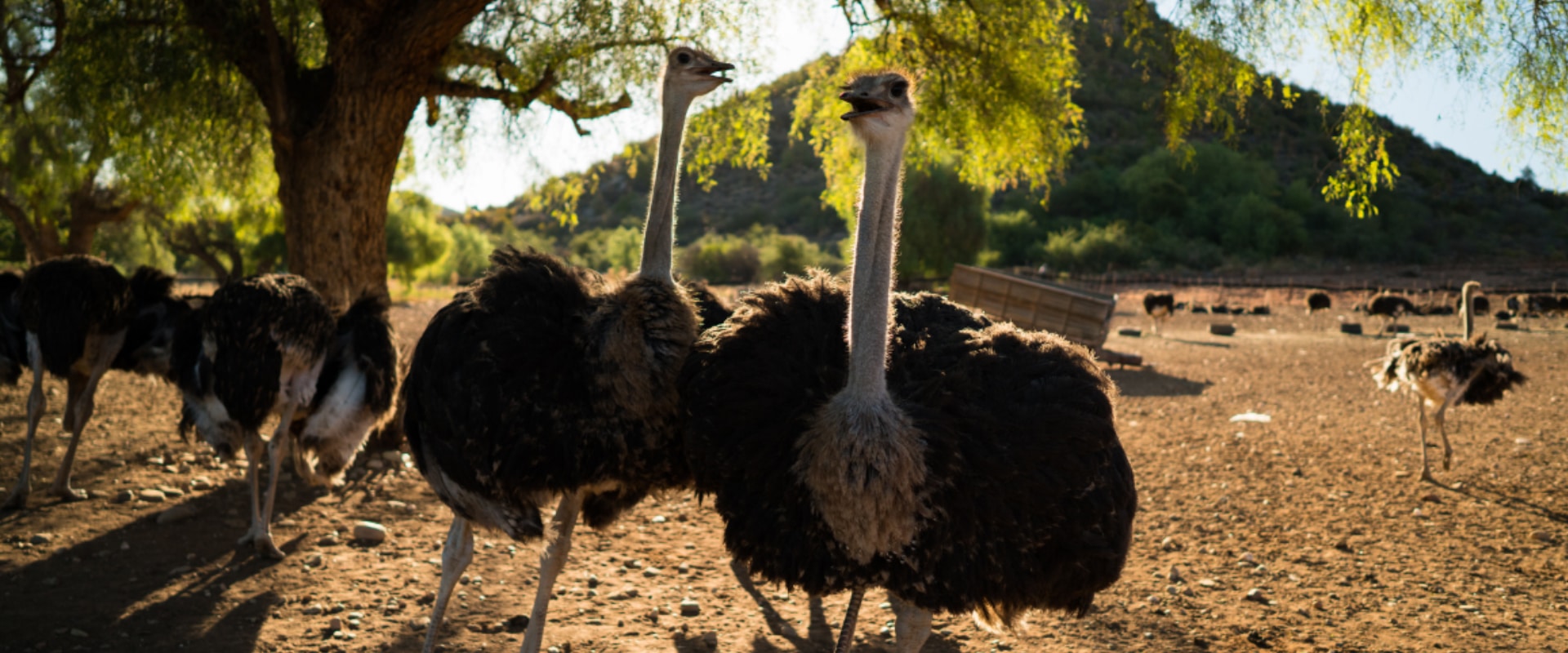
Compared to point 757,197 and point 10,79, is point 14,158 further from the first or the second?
point 757,197

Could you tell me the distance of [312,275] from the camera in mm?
6605

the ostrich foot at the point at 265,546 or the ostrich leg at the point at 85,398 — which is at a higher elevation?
the ostrich leg at the point at 85,398

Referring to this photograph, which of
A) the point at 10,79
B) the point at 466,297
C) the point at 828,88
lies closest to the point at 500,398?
the point at 466,297

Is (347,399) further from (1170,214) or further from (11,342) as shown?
(1170,214)

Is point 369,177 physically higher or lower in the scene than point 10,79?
lower

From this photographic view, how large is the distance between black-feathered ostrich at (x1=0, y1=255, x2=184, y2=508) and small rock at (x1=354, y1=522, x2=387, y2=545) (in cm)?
167

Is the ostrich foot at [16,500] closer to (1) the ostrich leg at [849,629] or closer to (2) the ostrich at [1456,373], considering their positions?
(1) the ostrich leg at [849,629]

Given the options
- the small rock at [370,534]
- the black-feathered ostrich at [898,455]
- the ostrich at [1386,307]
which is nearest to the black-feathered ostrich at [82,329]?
the small rock at [370,534]

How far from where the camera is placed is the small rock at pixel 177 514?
211 inches

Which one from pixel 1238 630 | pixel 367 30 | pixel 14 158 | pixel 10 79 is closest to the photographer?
pixel 1238 630

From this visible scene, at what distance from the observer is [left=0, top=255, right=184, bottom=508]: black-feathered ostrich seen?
18.4 feet

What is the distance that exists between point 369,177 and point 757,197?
7258 centimetres

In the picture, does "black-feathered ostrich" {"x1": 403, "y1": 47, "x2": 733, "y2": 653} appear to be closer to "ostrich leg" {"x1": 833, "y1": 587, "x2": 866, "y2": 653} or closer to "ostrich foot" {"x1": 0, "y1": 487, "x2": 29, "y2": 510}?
"ostrich leg" {"x1": 833, "y1": 587, "x2": 866, "y2": 653}

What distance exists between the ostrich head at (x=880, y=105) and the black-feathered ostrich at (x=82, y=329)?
190 inches
